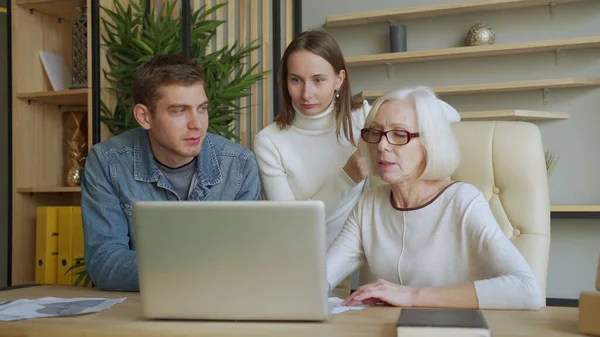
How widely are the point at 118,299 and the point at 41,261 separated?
7.72ft

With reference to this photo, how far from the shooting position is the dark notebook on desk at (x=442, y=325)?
91cm

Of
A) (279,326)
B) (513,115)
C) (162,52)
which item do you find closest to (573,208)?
(513,115)

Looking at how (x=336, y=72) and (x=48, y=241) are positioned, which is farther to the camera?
(x=48, y=241)

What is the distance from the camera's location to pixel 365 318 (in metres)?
1.18

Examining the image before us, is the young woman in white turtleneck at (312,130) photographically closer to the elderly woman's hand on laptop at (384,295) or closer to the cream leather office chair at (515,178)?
the cream leather office chair at (515,178)

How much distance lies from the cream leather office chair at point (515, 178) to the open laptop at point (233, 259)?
2.74ft

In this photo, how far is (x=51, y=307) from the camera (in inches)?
52.2

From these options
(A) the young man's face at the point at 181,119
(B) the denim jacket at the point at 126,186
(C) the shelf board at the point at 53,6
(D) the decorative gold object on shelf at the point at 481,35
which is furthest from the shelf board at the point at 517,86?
(C) the shelf board at the point at 53,6

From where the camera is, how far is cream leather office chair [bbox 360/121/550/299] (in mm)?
1794

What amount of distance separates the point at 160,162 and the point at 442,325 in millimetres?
1282

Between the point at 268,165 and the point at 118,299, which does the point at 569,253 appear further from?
the point at 118,299

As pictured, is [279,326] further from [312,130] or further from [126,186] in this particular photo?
[312,130]

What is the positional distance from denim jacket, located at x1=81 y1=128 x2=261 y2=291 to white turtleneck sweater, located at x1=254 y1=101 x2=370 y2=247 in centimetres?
24

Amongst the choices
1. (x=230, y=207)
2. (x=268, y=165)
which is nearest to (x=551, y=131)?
(x=268, y=165)
